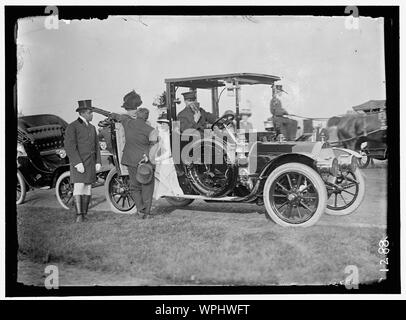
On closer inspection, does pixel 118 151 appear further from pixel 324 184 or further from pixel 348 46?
pixel 348 46

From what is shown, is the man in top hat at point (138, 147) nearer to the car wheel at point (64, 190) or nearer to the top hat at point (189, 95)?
the top hat at point (189, 95)

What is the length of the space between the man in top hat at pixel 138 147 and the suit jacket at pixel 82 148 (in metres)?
0.33

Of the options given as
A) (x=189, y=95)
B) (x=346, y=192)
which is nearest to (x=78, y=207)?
(x=189, y=95)

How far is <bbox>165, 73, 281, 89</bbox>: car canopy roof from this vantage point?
20.0 ft

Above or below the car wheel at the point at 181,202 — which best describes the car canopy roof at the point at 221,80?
above

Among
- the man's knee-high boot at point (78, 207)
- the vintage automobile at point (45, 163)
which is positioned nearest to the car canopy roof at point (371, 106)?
the vintage automobile at point (45, 163)

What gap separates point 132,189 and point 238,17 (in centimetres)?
227

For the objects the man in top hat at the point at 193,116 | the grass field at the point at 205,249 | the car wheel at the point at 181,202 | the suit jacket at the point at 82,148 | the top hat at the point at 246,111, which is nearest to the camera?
the grass field at the point at 205,249

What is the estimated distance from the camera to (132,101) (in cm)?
633

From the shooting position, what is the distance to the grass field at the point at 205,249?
5758mm

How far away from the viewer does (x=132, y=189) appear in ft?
21.2

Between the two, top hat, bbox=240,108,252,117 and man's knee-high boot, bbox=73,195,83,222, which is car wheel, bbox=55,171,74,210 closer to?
man's knee-high boot, bbox=73,195,83,222

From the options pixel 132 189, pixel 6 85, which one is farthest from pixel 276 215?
pixel 6 85

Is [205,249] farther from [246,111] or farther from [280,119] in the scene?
[280,119]
